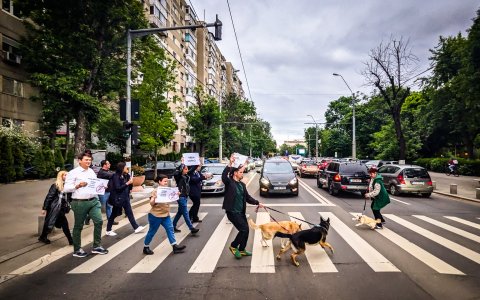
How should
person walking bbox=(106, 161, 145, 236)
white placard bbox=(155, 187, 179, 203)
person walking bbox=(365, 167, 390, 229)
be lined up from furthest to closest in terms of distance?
person walking bbox=(365, 167, 390, 229)
person walking bbox=(106, 161, 145, 236)
white placard bbox=(155, 187, 179, 203)

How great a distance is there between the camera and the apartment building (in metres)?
22.7

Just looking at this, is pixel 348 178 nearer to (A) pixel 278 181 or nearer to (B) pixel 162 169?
(A) pixel 278 181

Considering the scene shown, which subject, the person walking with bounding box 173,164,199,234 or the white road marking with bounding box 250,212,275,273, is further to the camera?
the person walking with bounding box 173,164,199,234

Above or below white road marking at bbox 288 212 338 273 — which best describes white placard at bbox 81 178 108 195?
above

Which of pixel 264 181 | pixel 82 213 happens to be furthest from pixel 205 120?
pixel 82 213

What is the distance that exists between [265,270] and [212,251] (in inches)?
57.1

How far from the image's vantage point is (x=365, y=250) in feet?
19.9

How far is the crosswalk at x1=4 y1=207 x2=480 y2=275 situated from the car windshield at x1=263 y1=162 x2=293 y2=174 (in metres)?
6.56

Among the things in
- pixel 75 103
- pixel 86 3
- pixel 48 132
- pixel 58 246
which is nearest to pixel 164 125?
pixel 75 103

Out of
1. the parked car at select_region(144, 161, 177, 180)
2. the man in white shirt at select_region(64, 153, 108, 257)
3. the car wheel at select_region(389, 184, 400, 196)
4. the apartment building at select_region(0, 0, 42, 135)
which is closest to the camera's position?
the man in white shirt at select_region(64, 153, 108, 257)

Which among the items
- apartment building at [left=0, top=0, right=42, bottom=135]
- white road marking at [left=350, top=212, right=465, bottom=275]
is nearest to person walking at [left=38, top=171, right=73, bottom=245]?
white road marking at [left=350, top=212, right=465, bottom=275]

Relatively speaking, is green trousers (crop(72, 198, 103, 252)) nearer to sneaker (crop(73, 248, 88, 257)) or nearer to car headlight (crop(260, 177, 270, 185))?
sneaker (crop(73, 248, 88, 257))

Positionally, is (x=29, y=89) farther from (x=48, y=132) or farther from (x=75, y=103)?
(x=75, y=103)

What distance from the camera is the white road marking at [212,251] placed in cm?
512
